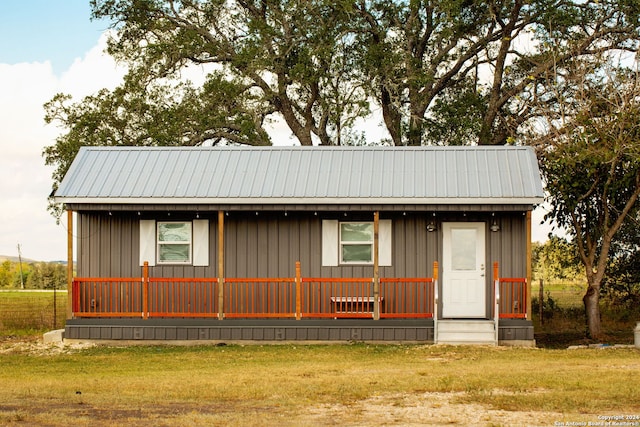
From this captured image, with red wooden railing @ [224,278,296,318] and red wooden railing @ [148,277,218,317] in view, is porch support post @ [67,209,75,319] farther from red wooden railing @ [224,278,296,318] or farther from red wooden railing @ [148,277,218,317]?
red wooden railing @ [224,278,296,318]

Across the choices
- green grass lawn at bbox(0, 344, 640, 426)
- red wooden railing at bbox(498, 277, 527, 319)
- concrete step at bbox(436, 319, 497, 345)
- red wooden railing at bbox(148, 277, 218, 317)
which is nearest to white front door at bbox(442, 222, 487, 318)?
red wooden railing at bbox(498, 277, 527, 319)

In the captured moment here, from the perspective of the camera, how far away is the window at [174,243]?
65.6 feet

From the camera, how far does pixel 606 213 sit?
822 inches

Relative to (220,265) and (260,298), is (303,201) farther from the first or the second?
(260,298)

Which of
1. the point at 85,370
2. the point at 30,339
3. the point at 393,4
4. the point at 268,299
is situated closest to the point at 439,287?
the point at 268,299

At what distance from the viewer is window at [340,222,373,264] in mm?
19734

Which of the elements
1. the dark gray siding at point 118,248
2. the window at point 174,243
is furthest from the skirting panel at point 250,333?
the window at point 174,243

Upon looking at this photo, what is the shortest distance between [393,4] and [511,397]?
18913mm

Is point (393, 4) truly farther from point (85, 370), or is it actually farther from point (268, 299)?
point (85, 370)

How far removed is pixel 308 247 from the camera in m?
19.8

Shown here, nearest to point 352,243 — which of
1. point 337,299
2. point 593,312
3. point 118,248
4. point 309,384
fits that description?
point 337,299

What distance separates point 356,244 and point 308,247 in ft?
3.26

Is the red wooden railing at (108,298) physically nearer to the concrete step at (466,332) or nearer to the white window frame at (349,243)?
the white window frame at (349,243)

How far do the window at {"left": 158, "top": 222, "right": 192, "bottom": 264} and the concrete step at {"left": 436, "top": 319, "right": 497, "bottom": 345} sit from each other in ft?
17.9
